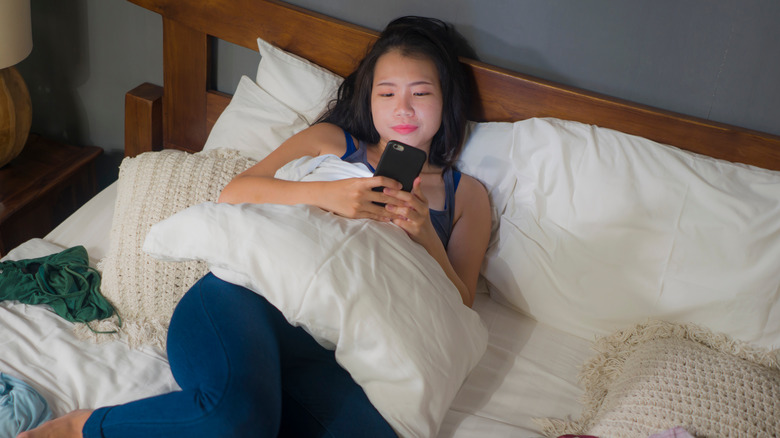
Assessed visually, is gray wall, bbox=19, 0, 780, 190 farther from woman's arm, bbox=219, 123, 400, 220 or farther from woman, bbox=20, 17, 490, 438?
woman's arm, bbox=219, 123, 400, 220

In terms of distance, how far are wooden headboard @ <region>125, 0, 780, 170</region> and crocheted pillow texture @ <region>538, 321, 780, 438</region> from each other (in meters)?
0.41

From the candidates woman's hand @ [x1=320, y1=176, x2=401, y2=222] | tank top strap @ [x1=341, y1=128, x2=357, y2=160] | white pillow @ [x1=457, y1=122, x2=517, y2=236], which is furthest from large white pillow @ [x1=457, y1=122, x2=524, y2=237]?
woman's hand @ [x1=320, y1=176, x2=401, y2=222]

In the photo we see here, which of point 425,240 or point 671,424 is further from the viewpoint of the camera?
point 425,240

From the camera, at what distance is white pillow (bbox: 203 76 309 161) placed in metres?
1.61

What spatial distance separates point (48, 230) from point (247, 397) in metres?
1.13

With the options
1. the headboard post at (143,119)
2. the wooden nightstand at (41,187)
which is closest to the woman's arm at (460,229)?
the headboard post at (143,119)

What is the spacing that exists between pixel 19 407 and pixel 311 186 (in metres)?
0.62

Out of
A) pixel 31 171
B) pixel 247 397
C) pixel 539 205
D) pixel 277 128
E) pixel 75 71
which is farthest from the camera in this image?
pixel 75 71

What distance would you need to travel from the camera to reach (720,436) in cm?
101

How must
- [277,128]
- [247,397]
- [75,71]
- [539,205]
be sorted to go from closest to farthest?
1. [247,397]
2. [539,205]
3. [277,128]
4. [75,71]

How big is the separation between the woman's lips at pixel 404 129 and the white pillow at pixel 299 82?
0.29 m

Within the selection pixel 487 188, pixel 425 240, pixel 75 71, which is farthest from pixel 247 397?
pixel 75 71

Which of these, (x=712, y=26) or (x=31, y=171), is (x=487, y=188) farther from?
(x=31, y=171)

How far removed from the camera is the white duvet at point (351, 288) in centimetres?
105
